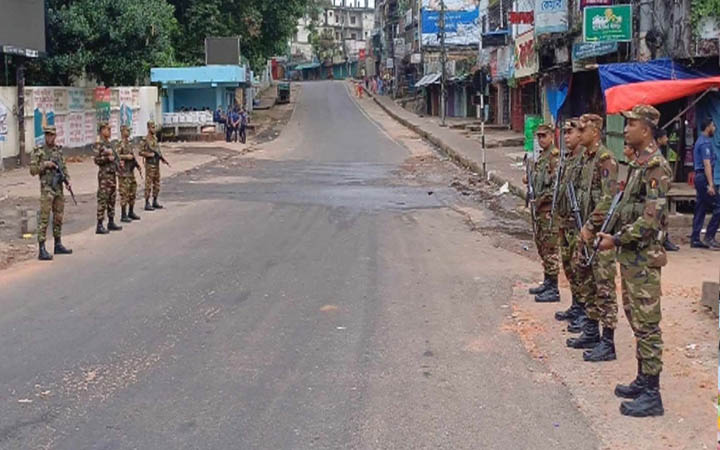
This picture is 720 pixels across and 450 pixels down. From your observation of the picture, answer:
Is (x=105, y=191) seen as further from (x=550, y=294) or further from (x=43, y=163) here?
(x=550, y=294)

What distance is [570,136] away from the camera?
7.76 m

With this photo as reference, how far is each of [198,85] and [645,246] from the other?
1529 inches

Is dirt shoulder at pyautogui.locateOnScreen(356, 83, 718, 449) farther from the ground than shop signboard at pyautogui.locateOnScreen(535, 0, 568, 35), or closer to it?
closer to it

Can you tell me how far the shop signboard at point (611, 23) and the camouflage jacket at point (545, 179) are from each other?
10765 mm

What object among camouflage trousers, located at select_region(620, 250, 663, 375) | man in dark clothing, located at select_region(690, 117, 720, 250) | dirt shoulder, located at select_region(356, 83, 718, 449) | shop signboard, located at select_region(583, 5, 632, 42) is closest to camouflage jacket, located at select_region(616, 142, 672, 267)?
camouflage trousers, located at select_region(620, 250, 663, 375)

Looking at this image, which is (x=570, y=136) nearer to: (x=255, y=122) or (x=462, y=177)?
(x=462, y=177)

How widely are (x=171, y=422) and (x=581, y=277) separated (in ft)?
12.9

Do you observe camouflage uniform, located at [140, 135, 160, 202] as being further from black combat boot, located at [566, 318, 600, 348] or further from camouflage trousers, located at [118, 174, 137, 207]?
black combat boot, located at [566, 318, 600, 348]

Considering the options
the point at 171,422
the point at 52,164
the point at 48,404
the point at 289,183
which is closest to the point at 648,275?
the point at 171,422

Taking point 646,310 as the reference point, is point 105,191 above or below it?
above

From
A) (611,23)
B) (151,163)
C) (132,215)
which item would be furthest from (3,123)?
(611,23)

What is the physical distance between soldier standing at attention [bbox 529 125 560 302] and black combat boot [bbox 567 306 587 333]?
1075 mm

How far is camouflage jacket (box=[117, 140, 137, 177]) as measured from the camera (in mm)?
14883

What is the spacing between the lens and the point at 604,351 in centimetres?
706
